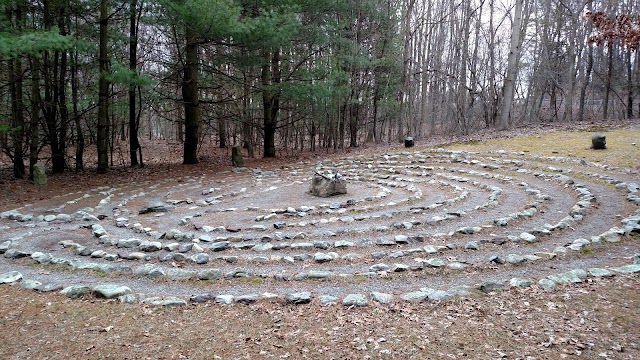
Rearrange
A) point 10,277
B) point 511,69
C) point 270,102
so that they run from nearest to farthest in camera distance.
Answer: point 10,277 → point 270,102 → point 511,69

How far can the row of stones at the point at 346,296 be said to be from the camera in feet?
15.2

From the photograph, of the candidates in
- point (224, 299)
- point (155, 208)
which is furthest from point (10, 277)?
point (155, 208)

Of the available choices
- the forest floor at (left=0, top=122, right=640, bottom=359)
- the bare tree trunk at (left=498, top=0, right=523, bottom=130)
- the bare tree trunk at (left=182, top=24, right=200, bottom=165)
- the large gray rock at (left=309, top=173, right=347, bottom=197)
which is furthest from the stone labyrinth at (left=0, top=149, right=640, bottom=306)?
the bare tree trunk at (left=498, top=0, right=523, bottom=130)

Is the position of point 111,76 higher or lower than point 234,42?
lower

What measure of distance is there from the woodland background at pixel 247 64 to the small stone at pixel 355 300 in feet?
24.2

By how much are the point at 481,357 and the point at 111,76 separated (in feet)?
35.9

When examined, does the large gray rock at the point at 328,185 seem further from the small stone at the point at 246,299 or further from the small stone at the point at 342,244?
the small stone at the point at 246,299

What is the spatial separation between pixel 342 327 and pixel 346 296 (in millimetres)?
671

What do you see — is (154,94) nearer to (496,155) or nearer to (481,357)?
(496,155)

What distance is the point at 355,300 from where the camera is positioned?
4.56 metres

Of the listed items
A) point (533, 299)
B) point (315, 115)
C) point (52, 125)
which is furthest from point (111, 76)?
point (533, 299)

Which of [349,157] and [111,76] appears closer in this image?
[111,76]

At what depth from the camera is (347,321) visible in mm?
4184

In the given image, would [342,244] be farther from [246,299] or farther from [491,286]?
[491,286]
